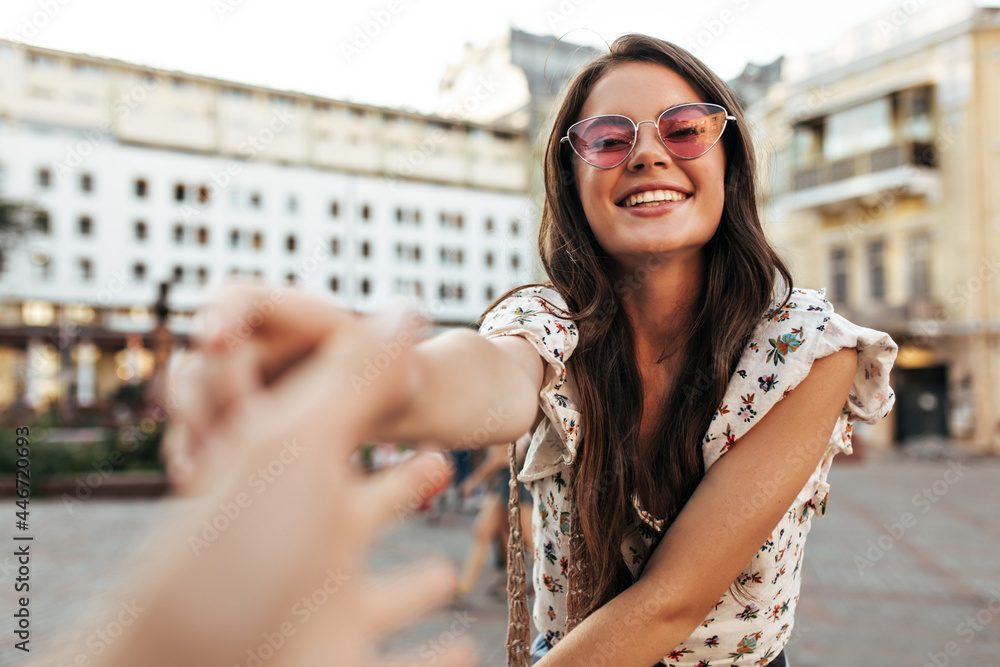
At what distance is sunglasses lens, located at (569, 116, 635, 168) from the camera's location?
142 centimetres

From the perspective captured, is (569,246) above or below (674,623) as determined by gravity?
above

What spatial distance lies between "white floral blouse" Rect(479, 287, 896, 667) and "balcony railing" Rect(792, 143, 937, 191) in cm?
2046

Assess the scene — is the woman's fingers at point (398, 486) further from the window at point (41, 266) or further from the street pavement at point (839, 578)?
the window at point (41, 266)

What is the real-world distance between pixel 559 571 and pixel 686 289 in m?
0.67

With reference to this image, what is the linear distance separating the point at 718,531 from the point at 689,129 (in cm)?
79

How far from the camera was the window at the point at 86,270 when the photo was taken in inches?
1501

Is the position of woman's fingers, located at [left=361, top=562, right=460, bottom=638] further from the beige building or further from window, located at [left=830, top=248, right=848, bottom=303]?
window, located at [left=830, top=248, right=848, bottom=303]

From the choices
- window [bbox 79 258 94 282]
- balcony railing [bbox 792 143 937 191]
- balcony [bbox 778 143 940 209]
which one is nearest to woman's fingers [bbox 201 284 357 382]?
balcony [bbox 778 143 940 209]

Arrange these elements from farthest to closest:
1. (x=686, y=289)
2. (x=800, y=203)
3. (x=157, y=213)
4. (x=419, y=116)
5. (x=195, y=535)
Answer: (x=157, y=213) < (x=419, y=116) < (x=800, y=203) < (x=686, y=289) < (x=195, y=535)

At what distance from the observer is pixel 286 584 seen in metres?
0.39

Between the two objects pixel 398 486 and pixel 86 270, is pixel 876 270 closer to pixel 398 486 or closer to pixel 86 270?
pixel 398 486

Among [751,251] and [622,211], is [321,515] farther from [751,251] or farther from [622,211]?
[751,251]

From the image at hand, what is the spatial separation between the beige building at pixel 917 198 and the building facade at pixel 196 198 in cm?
1691

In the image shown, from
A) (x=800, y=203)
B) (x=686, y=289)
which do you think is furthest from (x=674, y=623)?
(x=800, y=203)
